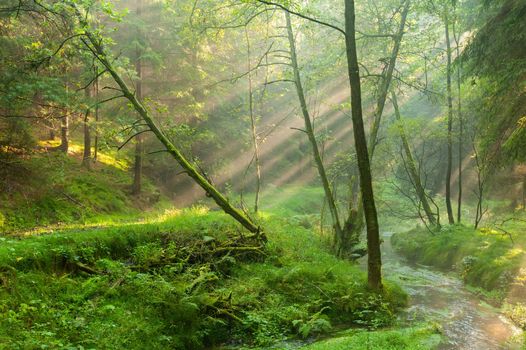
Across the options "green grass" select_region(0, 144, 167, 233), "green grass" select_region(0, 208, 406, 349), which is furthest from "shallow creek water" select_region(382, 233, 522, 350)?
"green grass" select_region(0, 144, 167, 233)

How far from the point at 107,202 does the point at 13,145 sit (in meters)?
4.56

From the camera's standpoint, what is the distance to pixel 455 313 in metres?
9.48

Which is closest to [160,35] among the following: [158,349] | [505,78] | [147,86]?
[147,86]

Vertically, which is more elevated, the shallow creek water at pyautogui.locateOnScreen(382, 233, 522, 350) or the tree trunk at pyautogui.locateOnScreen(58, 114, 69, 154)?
the tree trunk at pyautogui.locateOnScreen(58, 114, 69, 154)

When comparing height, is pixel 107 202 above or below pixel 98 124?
below

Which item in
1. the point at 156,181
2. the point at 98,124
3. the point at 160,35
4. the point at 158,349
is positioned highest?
the point at 160,35

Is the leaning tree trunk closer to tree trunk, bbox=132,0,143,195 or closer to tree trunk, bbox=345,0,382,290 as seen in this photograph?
tree trunk, bbox=345,0,382,290

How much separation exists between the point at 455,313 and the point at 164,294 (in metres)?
7.04

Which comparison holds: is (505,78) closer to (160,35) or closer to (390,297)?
(390,297)

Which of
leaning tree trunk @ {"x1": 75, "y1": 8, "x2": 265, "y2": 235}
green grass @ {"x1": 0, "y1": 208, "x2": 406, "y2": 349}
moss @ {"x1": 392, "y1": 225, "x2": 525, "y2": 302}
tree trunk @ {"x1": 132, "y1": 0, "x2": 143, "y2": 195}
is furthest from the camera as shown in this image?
tree trunk @ {"x1": 132, "y1": 0, "x2": 143, "y2": 195}

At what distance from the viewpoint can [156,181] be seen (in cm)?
2400

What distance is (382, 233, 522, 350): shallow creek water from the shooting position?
7.45m

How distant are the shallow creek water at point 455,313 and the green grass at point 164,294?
32.2 inches

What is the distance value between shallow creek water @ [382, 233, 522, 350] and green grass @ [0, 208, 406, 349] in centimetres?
82
